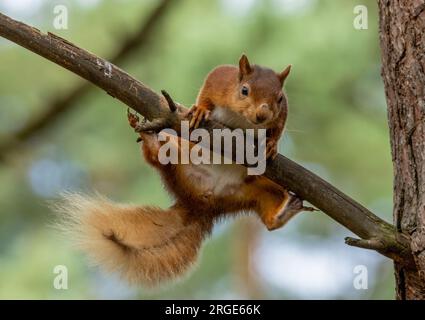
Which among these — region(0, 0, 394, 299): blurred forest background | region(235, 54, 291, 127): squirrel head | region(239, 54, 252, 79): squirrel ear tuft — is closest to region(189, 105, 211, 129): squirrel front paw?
region(235, 54, 291, 127): squirrel head

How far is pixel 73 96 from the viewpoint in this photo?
15.5ft

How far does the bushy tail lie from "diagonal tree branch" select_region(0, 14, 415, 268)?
67 centimetres

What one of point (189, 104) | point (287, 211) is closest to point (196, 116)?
point (287, 211)

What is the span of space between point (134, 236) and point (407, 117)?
1062 mm

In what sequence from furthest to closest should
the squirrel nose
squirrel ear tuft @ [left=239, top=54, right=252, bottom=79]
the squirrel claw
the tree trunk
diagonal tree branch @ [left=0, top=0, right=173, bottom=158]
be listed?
diagonal tree branch @ [left=0, top=0, right=173, bottom=158] < squirrel ear tuft @ [left=239, top=54, right=252, bottom=79] < the squirrel nose < the squirrel claw < the tree trunk

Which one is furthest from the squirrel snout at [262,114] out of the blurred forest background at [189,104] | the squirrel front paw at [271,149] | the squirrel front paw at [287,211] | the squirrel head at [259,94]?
the blurred forest background at [189,104]

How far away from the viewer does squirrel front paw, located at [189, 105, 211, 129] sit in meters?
2.48

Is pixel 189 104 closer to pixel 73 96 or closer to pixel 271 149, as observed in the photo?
pixel 73 96

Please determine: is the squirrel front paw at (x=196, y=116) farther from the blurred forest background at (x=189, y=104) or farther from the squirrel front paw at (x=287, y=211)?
the blurred forest background at (x=189, y=104)

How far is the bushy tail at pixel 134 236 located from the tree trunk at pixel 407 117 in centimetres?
83

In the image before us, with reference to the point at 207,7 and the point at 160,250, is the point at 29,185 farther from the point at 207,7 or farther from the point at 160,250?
the point at 160,250

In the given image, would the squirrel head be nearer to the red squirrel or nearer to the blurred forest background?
the red squirrel

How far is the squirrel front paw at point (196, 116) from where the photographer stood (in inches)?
97.8
